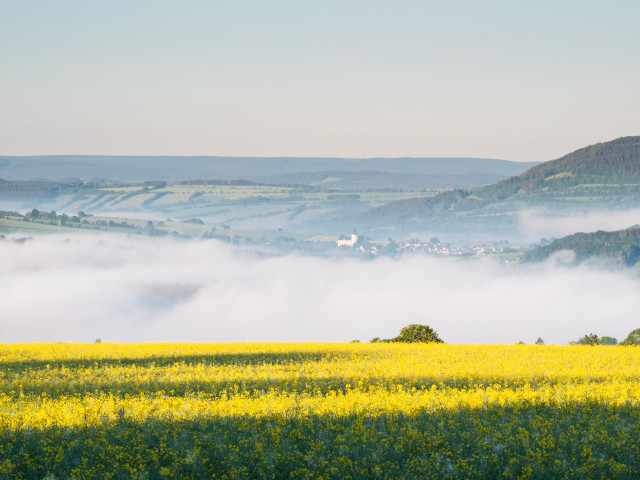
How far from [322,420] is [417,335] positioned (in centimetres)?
3143

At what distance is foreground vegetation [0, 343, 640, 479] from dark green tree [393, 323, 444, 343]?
16895mm

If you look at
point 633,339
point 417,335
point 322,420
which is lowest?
point 633,339

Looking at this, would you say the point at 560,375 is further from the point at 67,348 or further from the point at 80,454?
the point at 67,348

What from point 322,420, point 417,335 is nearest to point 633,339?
point 417,335

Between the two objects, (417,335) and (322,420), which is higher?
(322,420)

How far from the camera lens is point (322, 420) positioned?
720 inches

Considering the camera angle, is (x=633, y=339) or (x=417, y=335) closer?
(x=417, y=335)

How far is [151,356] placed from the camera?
35406mm

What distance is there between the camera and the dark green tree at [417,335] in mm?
48703

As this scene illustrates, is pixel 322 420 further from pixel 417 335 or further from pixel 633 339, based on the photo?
pixel 633 339

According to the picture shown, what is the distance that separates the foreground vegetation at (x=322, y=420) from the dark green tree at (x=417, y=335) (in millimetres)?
16895

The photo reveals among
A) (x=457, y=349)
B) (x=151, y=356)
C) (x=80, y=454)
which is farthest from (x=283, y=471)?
(x=457, y=349)

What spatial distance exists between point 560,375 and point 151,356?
16.7 m

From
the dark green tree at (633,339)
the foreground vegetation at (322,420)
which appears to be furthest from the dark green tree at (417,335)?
the foreground vegetation at (322,420)
